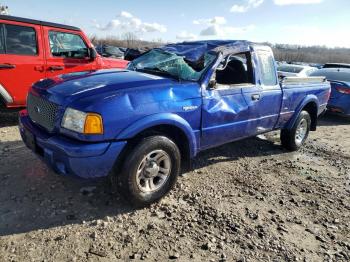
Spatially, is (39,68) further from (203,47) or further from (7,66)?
(203,47)

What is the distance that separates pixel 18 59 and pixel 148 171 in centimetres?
397

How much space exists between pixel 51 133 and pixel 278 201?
283 centimetres

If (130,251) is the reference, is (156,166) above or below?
above

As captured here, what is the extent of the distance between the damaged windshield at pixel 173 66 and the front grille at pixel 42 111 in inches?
56.2

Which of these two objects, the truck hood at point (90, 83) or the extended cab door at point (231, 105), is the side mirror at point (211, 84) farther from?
the truck hood at point (90, 83)

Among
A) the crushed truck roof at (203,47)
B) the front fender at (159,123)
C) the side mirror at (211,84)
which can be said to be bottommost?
the front fender at (159,123)

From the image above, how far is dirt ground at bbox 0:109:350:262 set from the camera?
10.3ft

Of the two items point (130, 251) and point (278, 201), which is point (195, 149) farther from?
point (130, 251)

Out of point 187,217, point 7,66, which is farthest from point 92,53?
point 187,217

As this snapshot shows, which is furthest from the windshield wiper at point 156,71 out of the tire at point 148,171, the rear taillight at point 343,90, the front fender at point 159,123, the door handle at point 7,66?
the rear taillight at point 343,90

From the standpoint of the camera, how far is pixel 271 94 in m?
5.24

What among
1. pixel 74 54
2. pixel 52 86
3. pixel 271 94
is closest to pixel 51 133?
pixel 52 86

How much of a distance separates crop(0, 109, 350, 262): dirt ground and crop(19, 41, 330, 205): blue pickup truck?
1.23 ft

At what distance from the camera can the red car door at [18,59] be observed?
241 inches
